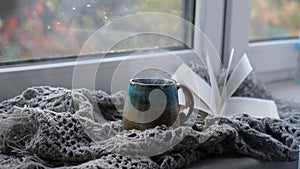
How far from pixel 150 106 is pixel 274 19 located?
33.0 inches

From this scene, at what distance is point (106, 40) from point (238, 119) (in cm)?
36

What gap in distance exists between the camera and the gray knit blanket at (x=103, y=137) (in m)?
0.80

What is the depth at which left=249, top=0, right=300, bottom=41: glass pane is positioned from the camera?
150 centimetres

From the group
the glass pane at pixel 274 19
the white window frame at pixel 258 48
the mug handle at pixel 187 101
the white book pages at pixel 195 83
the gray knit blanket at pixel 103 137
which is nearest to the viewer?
the gray knit blanket at pixel 103 137

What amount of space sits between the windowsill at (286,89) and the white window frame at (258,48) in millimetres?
22

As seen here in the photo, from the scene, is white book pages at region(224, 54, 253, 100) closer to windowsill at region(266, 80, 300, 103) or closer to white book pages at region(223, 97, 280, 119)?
white book pages at region(223, 97, 280, 119)

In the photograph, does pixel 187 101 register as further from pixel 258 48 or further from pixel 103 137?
pixel 258 48

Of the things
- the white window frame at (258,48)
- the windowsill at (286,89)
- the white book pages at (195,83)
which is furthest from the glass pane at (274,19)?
the white book pages at (195,83)

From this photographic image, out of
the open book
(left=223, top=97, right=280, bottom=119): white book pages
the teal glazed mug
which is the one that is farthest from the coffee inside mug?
(left=223, top=97, right=280, bottom=119): white book pages

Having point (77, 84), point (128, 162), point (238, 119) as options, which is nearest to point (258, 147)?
point (238, 119)

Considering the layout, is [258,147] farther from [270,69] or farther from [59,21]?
[270,69]

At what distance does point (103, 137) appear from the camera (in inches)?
34.2

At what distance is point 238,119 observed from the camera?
0.95 metres

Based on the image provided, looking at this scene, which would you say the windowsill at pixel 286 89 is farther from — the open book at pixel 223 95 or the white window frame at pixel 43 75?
the white window frame at pixel 43 75
